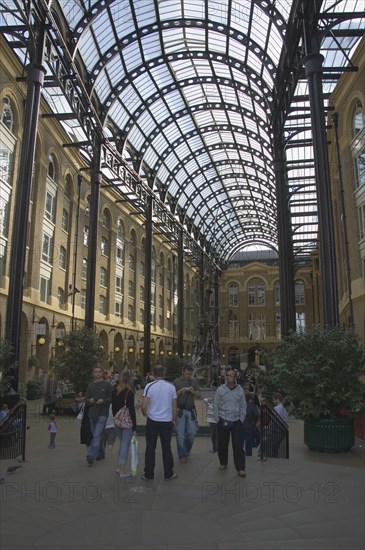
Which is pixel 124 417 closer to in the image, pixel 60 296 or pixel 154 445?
pixel 154 445

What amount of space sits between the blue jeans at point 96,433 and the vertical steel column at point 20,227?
7.35 metres

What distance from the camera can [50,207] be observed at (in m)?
30.6

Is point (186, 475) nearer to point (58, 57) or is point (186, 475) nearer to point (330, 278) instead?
point (330, 278)

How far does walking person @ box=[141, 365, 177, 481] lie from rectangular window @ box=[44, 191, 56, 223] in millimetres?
25088

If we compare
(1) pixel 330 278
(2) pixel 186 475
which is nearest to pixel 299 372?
(2) pixel 186 475

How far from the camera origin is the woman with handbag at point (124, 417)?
6.91m

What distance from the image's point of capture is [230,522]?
5.04 m

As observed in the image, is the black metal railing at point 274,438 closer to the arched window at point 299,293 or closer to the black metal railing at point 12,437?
the black metal railing at point 12,437

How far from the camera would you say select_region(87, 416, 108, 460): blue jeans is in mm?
7688

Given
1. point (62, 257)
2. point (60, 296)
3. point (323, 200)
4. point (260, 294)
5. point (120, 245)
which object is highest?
point (260, 294)

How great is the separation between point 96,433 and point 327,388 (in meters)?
4.65

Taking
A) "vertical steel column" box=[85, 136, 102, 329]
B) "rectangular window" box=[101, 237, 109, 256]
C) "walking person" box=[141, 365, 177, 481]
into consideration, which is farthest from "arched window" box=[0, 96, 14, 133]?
"walking person" box=[141, 365, 177, 481]

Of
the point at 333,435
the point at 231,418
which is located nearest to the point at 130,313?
the point at 333,435

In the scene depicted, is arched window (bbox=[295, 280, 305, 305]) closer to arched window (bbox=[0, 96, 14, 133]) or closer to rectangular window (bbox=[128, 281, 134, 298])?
rectangular window (bbox=[128, 281, 134, 298])
